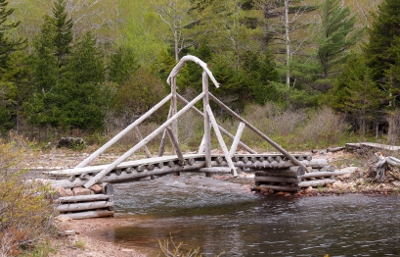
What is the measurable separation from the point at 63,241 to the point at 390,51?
21433 millimetres

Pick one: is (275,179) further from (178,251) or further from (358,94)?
(358,94)

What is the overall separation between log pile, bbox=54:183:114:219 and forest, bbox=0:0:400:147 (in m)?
13.8

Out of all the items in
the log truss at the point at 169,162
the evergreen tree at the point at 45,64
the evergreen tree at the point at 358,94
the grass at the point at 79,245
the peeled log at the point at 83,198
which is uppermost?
the evergreen tree at the point at 45,64

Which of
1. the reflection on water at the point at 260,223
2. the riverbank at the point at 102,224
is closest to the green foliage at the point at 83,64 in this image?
the riverbank at the point at 102,224

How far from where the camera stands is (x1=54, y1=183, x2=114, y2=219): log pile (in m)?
13.7

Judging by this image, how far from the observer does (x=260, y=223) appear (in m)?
14.0

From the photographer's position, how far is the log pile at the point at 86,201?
13734 mm

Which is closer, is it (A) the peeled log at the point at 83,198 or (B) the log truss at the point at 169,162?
(A) the peeled log at the point at 83,198

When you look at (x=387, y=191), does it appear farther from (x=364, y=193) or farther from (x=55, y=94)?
(x=55, y=94)

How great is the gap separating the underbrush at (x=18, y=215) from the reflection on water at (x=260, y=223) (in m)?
2.47

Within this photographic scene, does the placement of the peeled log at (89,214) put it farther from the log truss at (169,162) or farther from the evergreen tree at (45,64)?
the evergreen tree at (45,64)

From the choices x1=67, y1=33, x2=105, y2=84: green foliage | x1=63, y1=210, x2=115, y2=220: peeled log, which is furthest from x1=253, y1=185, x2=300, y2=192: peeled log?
x1=67, y1=33, x2=105, y2=84: green foliage

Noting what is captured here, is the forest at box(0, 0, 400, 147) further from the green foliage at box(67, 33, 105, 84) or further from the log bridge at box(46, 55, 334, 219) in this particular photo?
the log bridge at box(46, 55, 334, 219)

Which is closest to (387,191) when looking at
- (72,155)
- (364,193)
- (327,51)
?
(364,193)
